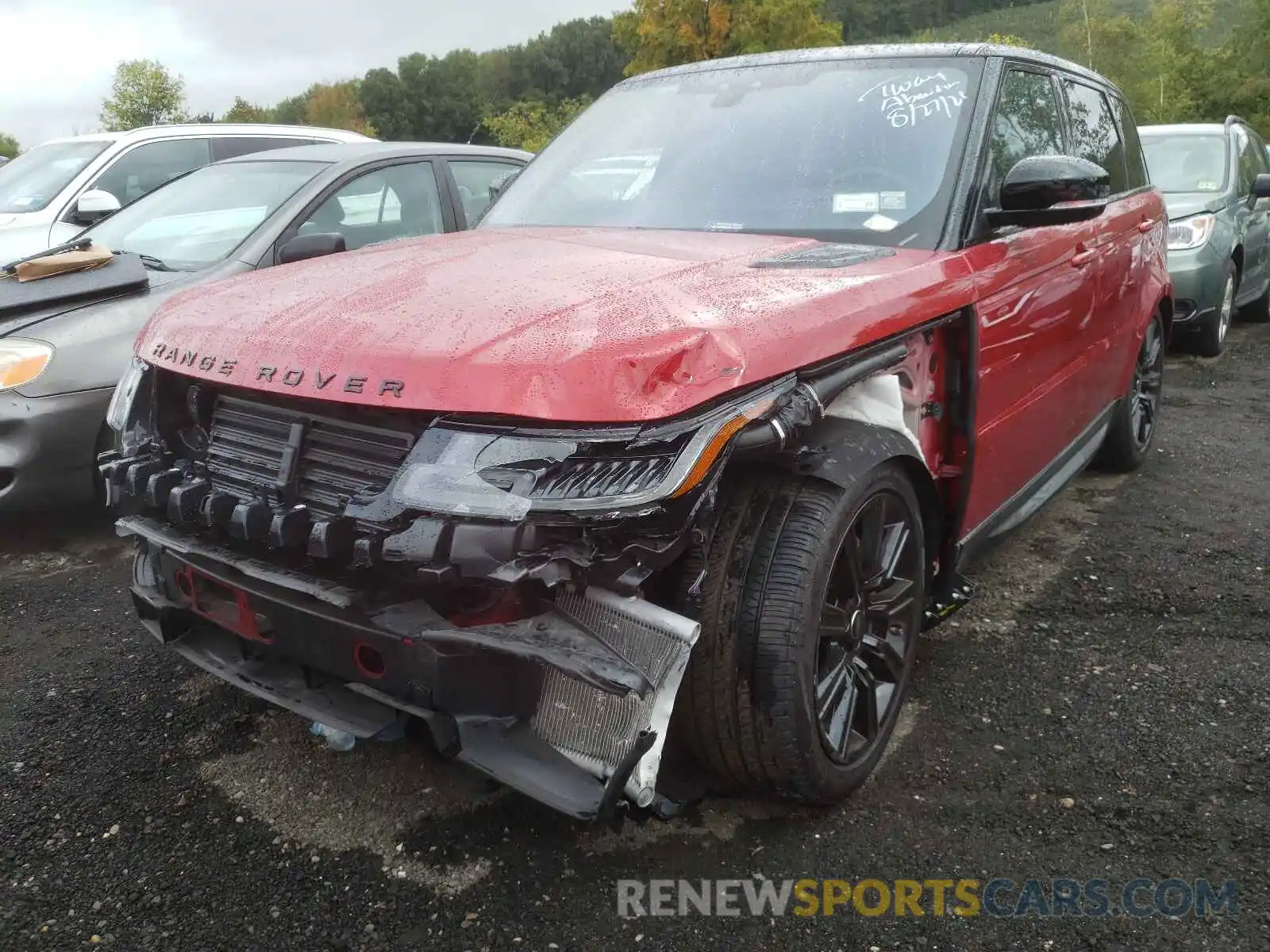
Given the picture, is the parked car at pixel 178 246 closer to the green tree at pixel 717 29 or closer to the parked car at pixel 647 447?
the parked car at pixel 647 447

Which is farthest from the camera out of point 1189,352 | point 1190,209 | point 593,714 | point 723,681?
point 1189,352

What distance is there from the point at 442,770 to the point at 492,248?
1385 mm

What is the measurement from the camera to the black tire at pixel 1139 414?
4672mm

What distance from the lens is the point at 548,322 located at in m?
1.95

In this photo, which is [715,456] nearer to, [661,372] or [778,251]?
[661,372]

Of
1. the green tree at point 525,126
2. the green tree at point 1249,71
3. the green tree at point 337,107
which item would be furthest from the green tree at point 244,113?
the green tree at point 1249,71

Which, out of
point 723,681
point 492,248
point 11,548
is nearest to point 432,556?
point 723,681

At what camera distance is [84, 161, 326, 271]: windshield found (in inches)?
184

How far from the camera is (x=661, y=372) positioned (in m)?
1.85

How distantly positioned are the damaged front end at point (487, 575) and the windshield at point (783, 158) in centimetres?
106

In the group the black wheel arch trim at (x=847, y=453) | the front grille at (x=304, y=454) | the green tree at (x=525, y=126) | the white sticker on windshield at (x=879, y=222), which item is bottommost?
the black wheel arch trim at (x=847, y=453)

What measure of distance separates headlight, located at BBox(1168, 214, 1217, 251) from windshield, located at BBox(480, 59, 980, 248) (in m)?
5.10

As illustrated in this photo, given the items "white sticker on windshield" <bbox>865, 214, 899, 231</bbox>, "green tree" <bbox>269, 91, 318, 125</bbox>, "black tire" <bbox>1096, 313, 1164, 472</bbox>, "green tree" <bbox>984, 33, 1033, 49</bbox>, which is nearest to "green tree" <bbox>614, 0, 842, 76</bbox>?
"green tree" <bbox>984, 33, 1033, 49</bbox>

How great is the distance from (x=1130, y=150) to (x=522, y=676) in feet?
13.3
